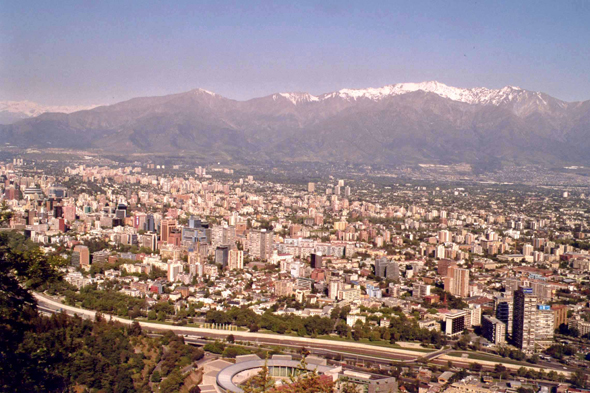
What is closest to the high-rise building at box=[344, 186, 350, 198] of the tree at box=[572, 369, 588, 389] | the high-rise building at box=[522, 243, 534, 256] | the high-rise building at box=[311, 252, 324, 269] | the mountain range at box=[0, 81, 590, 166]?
the high-rise building at box=[522, 243, 534, 256]

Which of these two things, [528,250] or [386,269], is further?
[528,250]

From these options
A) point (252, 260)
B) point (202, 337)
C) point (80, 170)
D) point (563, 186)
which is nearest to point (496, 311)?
point (202, 337)

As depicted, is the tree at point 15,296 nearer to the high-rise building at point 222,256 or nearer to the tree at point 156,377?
the tree at point 156,377

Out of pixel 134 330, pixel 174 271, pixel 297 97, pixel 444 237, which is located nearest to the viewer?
pixel 134 330

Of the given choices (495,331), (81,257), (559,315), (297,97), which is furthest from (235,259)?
(297,97)

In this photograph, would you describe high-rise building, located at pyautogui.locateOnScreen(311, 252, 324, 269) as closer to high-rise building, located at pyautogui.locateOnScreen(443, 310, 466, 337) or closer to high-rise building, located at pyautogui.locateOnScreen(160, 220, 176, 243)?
high-rise building, located at pyautogui.locateOnScreen(160, 220, 176, 243)

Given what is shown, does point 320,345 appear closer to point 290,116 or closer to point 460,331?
point 460,331

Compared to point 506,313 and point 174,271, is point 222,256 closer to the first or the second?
point 174,271
